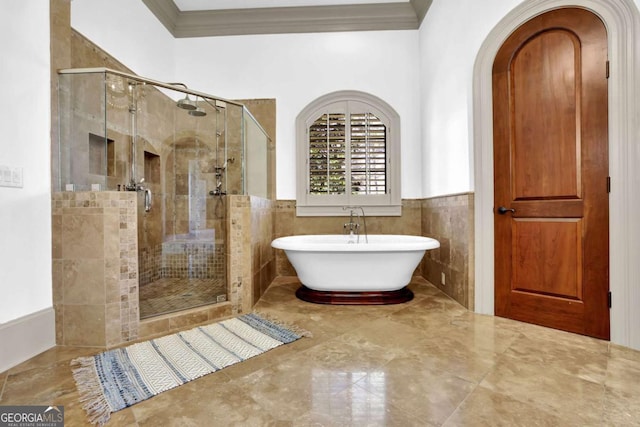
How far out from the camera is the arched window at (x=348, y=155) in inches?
139

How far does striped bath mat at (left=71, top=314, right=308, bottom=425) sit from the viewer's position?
1.29 metres

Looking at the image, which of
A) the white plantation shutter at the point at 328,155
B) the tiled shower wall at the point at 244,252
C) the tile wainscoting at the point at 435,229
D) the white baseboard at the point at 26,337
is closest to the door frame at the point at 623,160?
the tile wainscoting at the point at 435,229

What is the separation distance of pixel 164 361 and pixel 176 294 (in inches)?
32.2

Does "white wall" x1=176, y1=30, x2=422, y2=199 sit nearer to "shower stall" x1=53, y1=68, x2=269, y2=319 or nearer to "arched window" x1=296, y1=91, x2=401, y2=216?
"arched window" x1=296, y1=91, x2=401, y2=216

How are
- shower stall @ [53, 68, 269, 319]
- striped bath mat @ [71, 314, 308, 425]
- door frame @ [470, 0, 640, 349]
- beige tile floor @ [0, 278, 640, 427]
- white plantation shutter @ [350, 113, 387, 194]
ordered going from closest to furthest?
1. beige tile floor @ [0, 278, 640, 427]
2. striped bath mat @ [71, 314, 308, 425]
3. door frame @ [470, 0, 640, 349]
4. shower stall @ [53, 68, 269, 319]
5. white plantation shutter @ [350, 113, 387, 194]

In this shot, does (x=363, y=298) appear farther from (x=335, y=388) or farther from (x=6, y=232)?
(x=6, y=232)

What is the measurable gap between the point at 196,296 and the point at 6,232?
1180 millimetres

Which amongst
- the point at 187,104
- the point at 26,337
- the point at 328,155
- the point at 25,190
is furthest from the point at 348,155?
the point at 26,337

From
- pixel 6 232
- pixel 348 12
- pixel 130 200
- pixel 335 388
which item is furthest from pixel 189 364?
pixel 348 12

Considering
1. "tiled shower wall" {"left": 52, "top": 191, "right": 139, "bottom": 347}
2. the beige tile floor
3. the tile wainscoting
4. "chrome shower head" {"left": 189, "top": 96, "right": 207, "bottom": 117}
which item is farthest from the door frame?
"tiled shower wall" {"left": 52, "top": 191, "right": 139, "bottom": 347}

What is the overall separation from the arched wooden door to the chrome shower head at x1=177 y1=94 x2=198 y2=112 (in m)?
2.53

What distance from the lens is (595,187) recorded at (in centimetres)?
182

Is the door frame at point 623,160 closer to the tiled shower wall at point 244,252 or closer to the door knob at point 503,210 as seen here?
the door knob at point 503,210

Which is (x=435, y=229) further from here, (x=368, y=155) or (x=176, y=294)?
(x=176, y=294)
